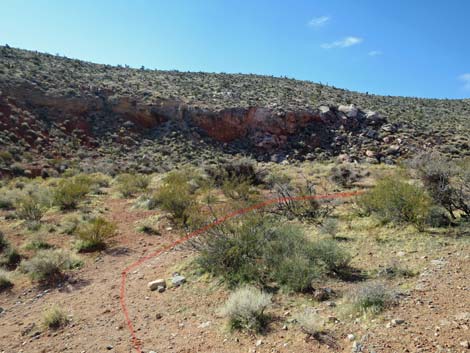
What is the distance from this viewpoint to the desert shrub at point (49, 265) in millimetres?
7984

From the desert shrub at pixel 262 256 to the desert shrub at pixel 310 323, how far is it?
2.98 ft

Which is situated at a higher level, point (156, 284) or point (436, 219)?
point (436, 219)

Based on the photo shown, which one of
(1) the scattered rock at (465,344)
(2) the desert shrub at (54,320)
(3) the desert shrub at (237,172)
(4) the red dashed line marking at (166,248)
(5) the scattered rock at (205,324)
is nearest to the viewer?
(1) the scattered rock at (465,344)

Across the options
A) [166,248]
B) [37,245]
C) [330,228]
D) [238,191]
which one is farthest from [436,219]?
[37,245]

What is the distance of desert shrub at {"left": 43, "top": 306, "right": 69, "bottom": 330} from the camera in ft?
19.5

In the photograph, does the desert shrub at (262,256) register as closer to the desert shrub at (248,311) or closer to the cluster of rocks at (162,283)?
the cluster of rocks at (162,283)

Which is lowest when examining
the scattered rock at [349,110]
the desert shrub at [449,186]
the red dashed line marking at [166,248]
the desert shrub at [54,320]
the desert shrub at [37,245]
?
the desert shrub at [37,245]

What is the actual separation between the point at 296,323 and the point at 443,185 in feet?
21.0

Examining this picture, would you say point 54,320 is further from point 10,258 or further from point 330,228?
point 330,228

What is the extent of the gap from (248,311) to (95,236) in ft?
21.0

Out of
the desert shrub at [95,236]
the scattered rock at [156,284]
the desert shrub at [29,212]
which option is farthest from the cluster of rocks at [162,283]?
the desert shrub at [29,212]

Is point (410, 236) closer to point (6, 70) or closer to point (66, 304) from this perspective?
point (66, 304)

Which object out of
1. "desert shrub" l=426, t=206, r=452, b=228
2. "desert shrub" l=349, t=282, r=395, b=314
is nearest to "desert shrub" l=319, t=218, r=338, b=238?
"desert shrub" l=426, t=206, r=452, b=228

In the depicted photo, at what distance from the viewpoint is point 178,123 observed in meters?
32.5
